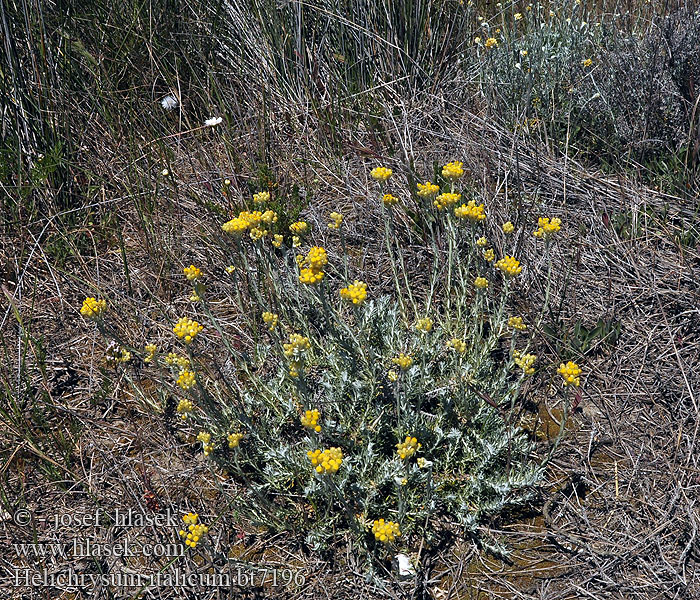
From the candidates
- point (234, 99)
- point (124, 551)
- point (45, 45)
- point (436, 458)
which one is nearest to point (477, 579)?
point (436, 458)

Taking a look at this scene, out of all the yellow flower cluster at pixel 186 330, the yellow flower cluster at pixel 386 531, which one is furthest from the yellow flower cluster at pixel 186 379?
the yellow flower cluster at pixel 386 531

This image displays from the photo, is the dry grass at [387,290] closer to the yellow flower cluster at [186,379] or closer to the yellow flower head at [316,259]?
the yellow flower cluster at [186,379]

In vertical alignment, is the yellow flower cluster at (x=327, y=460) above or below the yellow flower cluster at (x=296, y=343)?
below

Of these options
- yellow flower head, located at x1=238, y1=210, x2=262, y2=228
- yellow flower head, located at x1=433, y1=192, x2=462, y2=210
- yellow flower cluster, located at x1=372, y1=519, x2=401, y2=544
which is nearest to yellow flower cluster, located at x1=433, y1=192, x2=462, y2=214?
yellow flower head, located at x1=433, y1=192, x2=462, y2=210

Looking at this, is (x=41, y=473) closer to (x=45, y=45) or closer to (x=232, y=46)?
(x=45, y=45)

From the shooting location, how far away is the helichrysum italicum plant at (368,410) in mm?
1805

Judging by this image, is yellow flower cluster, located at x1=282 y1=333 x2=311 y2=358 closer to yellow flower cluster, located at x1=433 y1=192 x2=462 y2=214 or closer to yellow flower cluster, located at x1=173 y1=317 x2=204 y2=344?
yellow flower cluster, located at x1=173 y1=317 x2=204 y2=344

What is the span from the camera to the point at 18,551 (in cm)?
189

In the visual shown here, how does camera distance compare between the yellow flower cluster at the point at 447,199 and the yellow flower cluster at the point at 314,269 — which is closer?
the yellow flower cluster at the point at 314,269

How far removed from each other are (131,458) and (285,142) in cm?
194

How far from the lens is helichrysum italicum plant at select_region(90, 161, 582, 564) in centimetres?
180

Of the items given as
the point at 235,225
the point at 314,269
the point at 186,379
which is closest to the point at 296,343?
the point at 314,269

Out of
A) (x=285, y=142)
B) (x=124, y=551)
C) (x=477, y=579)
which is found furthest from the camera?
(x=285, y=142)

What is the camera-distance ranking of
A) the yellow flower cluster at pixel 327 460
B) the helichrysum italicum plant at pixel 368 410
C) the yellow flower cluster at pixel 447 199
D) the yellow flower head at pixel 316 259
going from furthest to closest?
1. the yellow flower cluster at pixel 447 199
2. the helichrysum italicum plant at pixel 368 410
3. the yellow flower head at pixel 316 259
4. the yellow flower cluster at pixel 327 460
